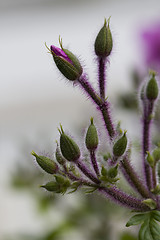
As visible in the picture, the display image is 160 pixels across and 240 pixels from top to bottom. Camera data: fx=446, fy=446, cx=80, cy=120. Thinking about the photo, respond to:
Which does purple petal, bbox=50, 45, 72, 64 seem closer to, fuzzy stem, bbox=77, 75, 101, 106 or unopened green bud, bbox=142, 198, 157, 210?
fuzzy stem, bbox=77, 75, 101, 106

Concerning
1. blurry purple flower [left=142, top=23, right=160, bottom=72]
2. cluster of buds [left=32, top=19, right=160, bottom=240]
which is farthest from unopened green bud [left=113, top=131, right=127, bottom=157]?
blurry purple flower [left=142, top=23, right=160, bottom=72]

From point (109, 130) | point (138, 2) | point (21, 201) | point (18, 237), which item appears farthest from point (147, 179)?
point (138, 2)

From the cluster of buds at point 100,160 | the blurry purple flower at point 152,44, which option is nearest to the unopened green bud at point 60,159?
the cluster of buds at point 100,160

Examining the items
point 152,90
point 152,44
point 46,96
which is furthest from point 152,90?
point 46,96

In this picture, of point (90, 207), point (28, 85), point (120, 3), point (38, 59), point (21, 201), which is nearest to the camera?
point (90, 207)

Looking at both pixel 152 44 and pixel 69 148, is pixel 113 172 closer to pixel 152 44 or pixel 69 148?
pixel 69 148

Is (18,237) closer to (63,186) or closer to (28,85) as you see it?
(63,186)
